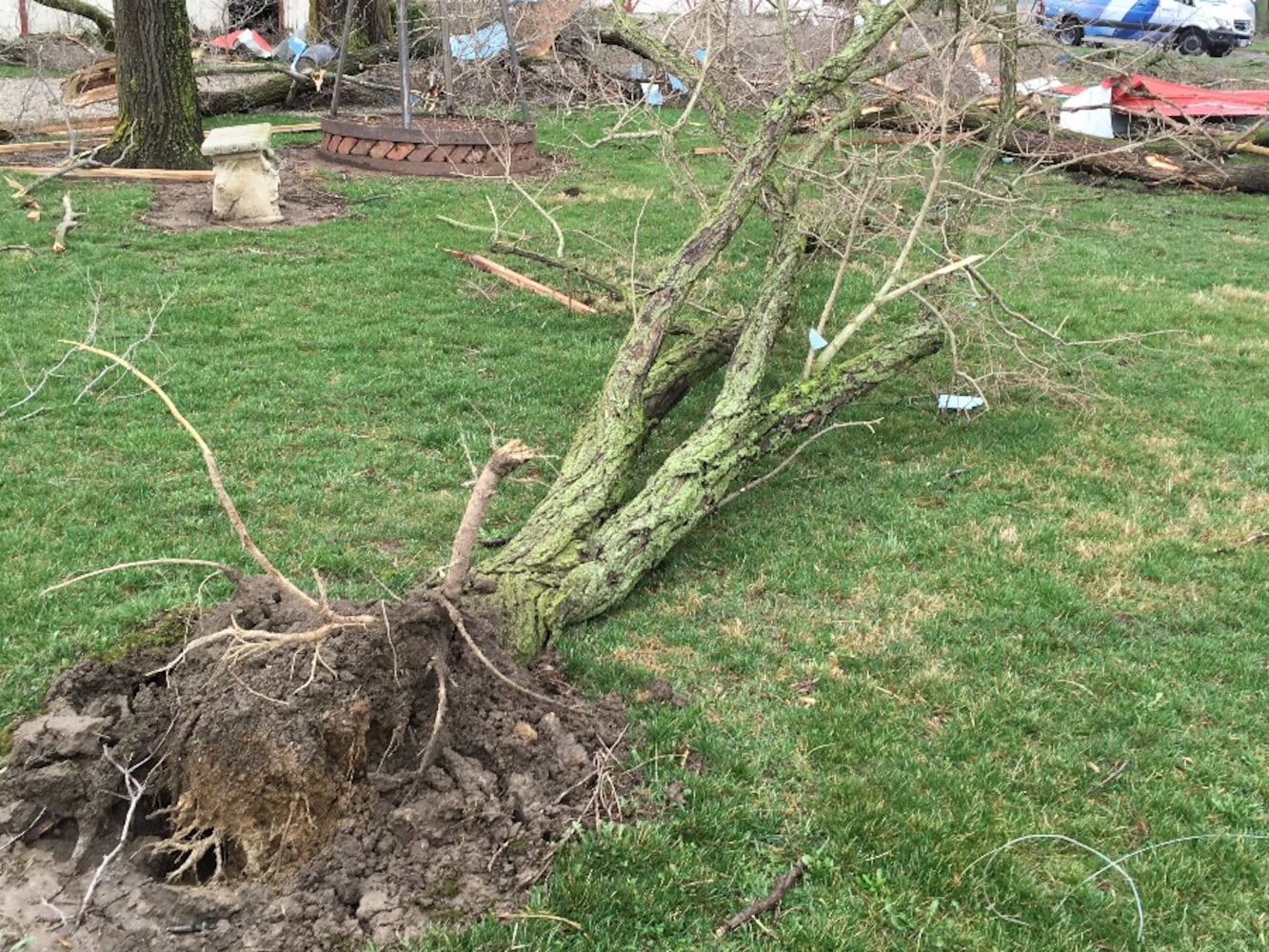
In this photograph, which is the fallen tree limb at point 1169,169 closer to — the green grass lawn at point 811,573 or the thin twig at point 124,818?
the green grass lawn at point 811,573

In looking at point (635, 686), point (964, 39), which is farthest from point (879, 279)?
point (635, 686)

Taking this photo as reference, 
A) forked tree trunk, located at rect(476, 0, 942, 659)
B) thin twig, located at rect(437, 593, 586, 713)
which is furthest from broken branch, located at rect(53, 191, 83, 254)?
thin twig, located at rect(437, 593, 586, 713)

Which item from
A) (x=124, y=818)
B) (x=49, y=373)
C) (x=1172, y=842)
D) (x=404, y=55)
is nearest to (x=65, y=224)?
(x=404, y=55)

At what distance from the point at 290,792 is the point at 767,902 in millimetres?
1278

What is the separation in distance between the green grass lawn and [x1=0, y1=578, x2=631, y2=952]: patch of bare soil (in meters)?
0.18

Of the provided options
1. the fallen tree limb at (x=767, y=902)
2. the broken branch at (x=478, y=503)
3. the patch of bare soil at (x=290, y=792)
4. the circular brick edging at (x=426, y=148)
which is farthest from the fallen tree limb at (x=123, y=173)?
the fallen tree limb at (x=767, y=902)

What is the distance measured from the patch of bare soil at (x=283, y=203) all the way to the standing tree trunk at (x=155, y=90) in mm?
486

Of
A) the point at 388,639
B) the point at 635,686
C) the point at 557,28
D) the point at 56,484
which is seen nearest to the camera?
the point at 388,639

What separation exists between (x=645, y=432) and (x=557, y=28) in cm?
1232

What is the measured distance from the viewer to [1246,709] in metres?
3.60

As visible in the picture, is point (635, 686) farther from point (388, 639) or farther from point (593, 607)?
point (388, 639)

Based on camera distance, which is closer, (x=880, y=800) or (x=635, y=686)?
(x=880, y=800)

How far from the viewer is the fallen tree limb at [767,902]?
266cm

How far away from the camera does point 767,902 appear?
8.91 feet
